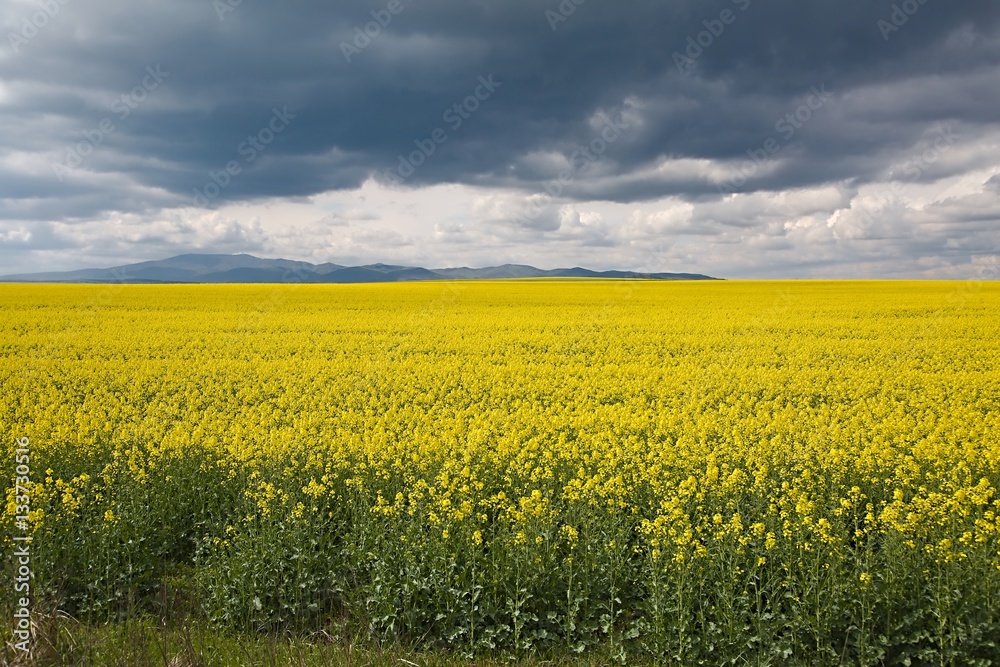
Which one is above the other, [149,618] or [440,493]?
[440,493]

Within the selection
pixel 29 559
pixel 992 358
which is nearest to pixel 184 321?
pixel 29 559

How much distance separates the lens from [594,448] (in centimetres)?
947

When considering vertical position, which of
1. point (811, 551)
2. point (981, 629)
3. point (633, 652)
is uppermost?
point (811, 551)

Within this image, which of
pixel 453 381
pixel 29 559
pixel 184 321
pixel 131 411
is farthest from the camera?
pixel 184 321

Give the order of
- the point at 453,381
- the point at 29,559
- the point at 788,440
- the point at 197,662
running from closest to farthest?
1. the point at 197,662
2. the point at 29,559
3. the point at 788,440
4. the point at 453,381

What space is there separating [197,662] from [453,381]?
38.8 ft

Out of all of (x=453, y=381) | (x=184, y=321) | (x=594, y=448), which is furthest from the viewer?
(x=184, y=321)

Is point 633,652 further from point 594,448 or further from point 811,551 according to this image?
point 594,448

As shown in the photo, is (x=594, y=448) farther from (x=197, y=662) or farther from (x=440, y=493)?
(x=197, y=662)

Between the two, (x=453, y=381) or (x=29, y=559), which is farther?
(x=453, y=381)

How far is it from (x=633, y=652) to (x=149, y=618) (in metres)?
4.65

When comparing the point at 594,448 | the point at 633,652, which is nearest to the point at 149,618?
the point at 633,652

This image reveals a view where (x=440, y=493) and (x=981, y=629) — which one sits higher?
(x=440, y=493)

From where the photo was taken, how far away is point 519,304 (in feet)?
135
